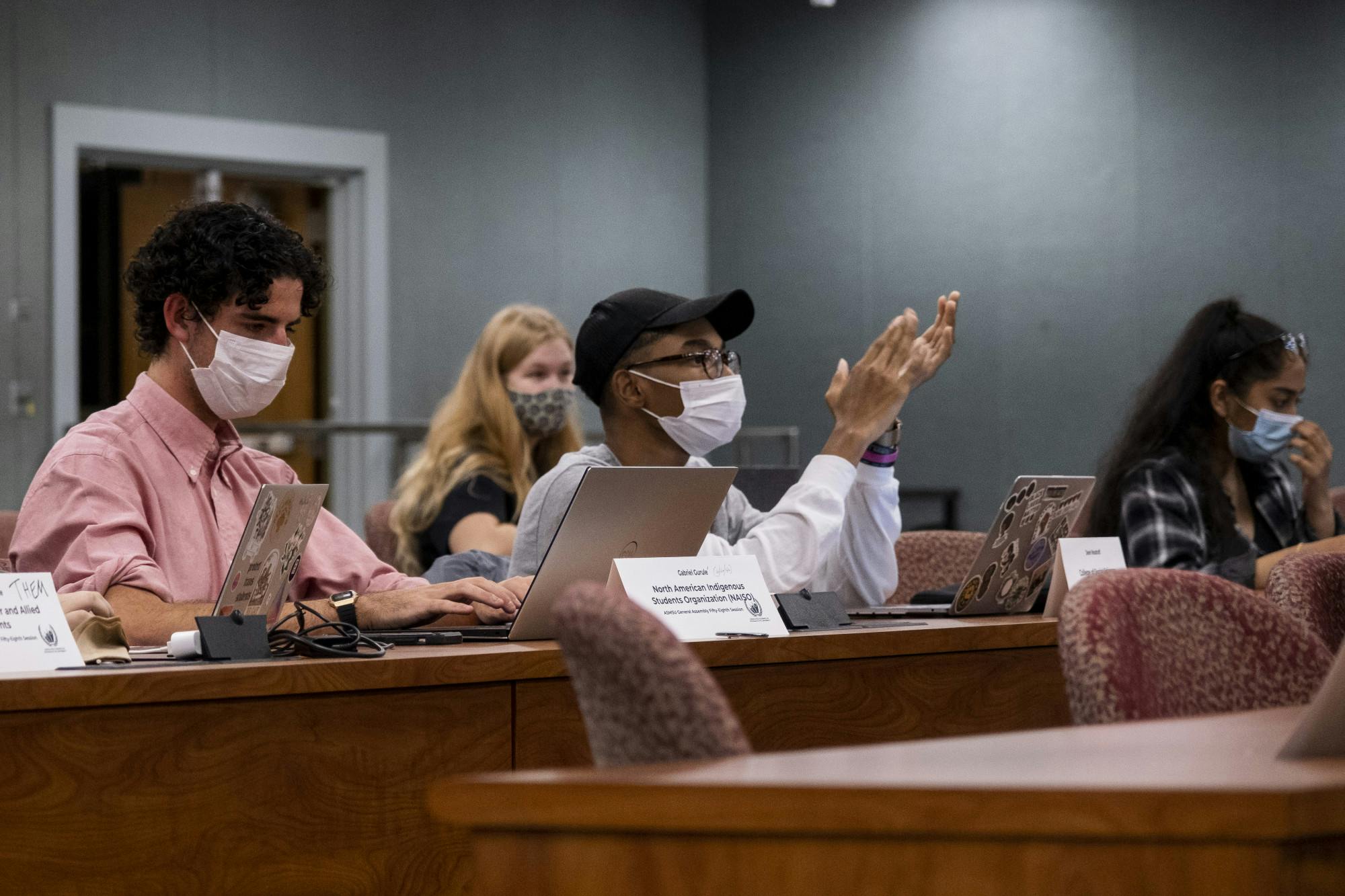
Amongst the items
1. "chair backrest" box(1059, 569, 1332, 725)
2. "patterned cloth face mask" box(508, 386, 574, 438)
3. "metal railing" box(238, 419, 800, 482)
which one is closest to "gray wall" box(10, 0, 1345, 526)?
"metal railing" box(238, 419, 800, 482)

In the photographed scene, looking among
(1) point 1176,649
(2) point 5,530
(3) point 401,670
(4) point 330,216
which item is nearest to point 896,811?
(1) point 1176,649

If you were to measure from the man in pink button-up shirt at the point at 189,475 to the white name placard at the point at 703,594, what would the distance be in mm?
217

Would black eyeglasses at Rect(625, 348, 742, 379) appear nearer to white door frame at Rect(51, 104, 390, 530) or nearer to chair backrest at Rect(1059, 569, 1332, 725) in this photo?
chair backrest at Rect(1059, 569, 1332, 725)

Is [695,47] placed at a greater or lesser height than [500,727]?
greater

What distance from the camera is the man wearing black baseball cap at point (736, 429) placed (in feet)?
7.29

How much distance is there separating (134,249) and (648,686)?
4.64 meters

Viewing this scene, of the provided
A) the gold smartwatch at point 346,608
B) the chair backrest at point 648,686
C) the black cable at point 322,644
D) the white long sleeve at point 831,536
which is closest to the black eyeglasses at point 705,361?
the white long sleeve at point 831,536

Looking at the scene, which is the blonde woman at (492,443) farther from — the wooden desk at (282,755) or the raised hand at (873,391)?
the wooden desk at (282,755)

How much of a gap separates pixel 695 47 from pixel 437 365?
1.84m

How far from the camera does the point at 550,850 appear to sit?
0.76 meters

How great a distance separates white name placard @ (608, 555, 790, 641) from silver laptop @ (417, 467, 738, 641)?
0.04 m

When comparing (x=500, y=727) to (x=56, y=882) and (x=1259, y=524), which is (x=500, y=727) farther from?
(x=1259, y=524)

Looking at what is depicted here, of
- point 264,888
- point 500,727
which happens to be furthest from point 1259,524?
point 264,888

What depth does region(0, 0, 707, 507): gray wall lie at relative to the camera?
5.19m
